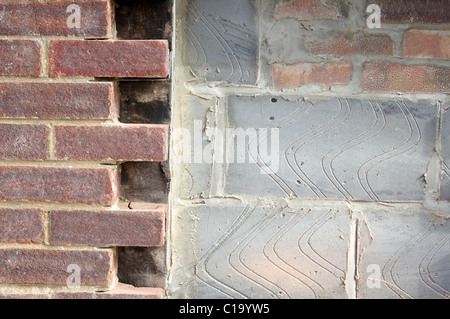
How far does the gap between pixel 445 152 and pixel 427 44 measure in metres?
0.30

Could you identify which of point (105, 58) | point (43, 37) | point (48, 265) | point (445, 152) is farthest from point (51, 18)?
point (445, 152)

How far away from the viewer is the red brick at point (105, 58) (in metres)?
0.88

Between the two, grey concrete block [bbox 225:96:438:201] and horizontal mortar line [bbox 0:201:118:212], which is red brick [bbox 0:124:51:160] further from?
grey concrete block [bbox 225:96:438:201]

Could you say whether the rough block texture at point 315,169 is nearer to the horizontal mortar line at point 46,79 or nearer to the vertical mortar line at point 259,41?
the vertical mortar line at point 259,41

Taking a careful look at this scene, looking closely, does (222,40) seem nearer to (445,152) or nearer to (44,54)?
(44,54)

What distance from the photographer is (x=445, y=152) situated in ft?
3.59

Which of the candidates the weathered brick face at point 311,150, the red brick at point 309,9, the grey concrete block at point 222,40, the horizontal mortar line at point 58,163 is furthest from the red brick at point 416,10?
the horizontal mortar line at point 58,163

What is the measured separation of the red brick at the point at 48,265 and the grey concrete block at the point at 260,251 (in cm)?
25

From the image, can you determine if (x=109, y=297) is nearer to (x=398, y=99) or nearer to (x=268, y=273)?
(x=268, y=273)

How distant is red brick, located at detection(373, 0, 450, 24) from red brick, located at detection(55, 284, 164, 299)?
0.94 metres

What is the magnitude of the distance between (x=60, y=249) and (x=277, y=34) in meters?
0.77

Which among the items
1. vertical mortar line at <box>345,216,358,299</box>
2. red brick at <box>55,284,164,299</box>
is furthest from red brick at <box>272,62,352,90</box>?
red brick at <box>55,284,164,299</box>

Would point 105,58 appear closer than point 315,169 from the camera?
Yes

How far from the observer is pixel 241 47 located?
1.08 metres
